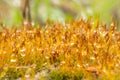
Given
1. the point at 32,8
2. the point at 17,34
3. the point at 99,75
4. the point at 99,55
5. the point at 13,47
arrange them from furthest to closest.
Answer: the point at 32,8 < the point at 17,34 < the point at 13,47 < the point at 99,55 < the point at 99,75

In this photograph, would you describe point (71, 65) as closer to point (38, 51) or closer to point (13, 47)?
point (38, 51)

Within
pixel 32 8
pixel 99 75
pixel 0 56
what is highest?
pixel 32 8

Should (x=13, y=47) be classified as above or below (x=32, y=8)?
below

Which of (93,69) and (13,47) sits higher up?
(13,47)

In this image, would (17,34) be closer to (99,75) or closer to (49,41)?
(49,41)

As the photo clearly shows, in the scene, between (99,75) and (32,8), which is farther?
(32,8)

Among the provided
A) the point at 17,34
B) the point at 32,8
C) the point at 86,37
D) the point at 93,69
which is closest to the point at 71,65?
the point at 93,69

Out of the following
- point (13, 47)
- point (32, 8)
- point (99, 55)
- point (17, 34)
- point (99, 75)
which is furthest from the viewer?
point (32, 8)

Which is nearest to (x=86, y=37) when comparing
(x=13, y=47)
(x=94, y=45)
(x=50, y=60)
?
(x=94, y=45)

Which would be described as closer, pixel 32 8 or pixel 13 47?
pixel 13 47
